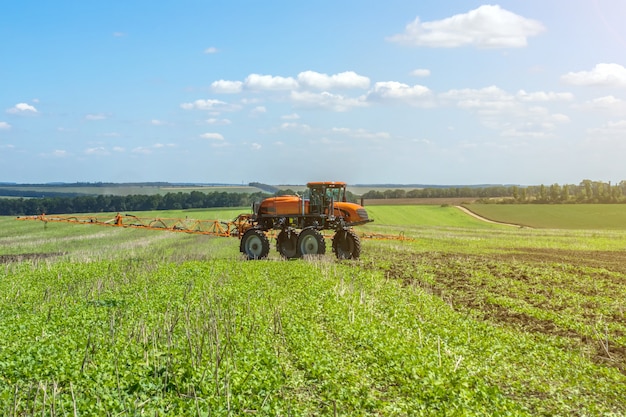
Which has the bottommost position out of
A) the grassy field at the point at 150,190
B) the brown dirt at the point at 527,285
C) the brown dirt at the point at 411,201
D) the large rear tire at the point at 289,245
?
the brown dirt at the point at 527,285

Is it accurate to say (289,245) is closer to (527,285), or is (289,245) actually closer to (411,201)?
(527,285)

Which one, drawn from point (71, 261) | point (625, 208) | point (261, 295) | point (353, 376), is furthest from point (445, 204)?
point (353, 376)

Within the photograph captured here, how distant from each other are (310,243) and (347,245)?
5.82ft

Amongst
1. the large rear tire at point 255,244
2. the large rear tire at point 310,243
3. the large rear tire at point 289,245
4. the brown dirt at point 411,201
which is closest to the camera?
the large rear tire at point 310,243

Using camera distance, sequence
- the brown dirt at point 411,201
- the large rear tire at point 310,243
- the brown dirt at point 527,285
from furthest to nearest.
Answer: the brown dirt at point 411,201 → the large rear tire at point 310,243 → the brown dirt at point 527,285

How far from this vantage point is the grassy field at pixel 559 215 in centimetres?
6325

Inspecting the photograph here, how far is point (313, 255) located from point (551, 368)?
1505 centimetres

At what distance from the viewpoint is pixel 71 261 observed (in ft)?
89.0

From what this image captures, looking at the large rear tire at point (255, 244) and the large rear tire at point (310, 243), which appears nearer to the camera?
the large rear tire at point (310, 243)

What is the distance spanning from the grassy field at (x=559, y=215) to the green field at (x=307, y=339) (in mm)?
40524

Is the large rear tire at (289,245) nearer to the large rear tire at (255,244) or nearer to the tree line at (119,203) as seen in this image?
the large rear tire at (255,244)

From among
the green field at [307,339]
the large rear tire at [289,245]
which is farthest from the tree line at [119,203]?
the green field at [307,339]

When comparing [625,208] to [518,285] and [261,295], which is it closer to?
[518,285]

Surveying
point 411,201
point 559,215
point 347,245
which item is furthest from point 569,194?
point 347,245
